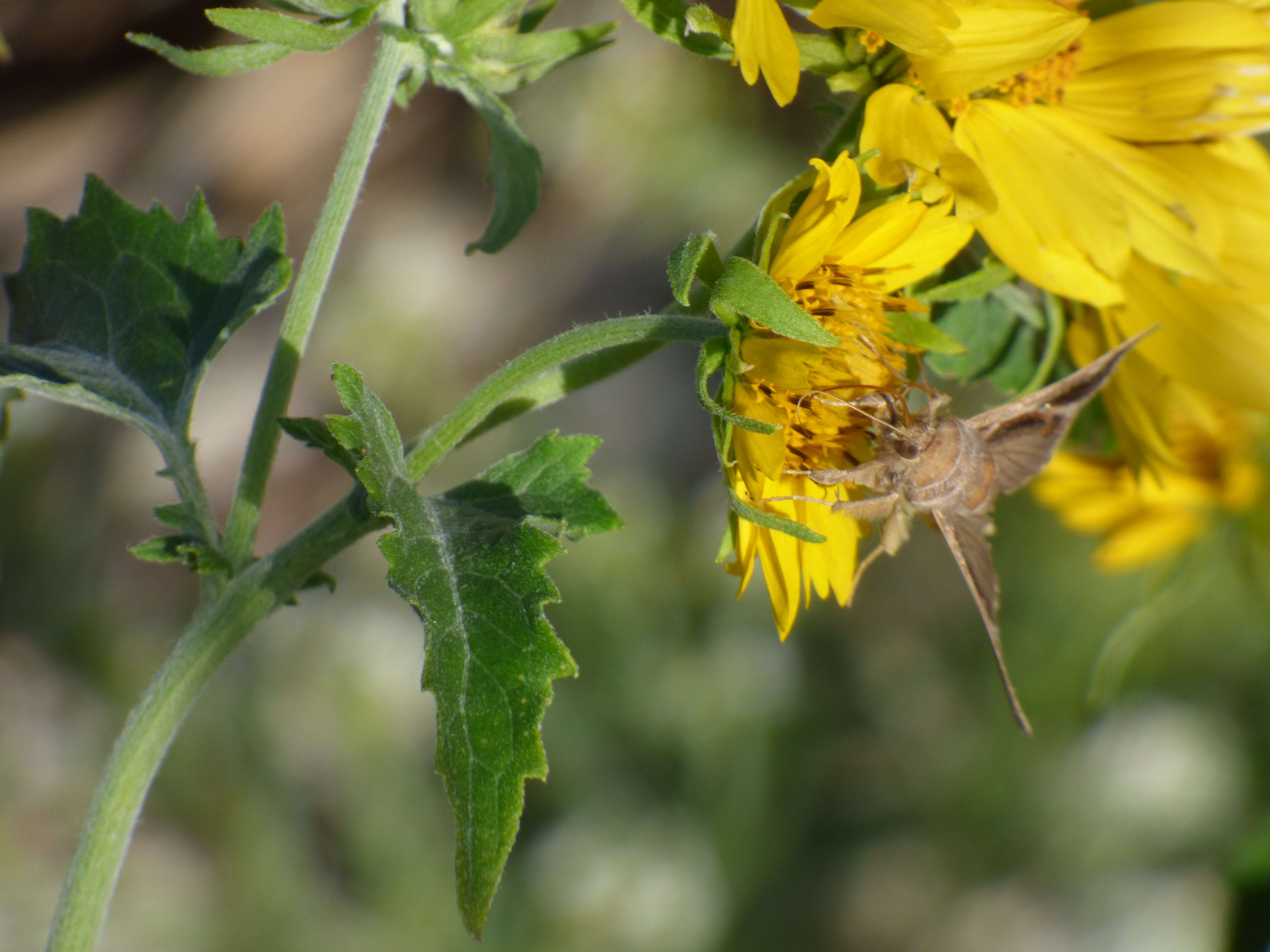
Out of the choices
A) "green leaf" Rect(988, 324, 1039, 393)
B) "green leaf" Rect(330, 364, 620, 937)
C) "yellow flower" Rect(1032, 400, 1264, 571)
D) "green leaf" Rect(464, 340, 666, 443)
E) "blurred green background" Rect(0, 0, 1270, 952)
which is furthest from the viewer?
"blurred green background" Rect(0, 0, 1270, 952)

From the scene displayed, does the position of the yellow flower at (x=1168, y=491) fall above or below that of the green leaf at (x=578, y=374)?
below

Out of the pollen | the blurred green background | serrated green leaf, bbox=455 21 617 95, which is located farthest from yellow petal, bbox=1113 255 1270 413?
the blurred green background

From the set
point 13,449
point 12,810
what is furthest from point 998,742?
point 13,449

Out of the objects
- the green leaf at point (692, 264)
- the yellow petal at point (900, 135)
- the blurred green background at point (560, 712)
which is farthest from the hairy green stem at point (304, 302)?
the blurred green background at point (560, 712)

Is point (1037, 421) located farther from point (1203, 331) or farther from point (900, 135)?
point (900, 135)

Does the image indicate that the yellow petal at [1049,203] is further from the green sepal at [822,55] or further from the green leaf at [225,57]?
the green leaf at [225,57]

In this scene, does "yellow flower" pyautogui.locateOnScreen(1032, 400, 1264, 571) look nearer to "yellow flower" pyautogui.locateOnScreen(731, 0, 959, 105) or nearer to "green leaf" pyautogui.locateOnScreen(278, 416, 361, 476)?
"yellow flower" pyautogui.locateOnScreen(731, 0, 959, 105)

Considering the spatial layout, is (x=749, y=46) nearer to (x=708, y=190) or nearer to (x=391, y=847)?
(x=391, y=847)
